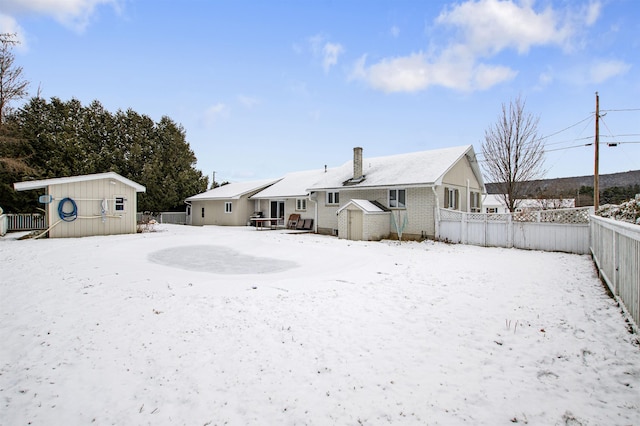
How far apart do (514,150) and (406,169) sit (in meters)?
6.85

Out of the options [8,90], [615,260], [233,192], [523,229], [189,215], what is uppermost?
[8,90]

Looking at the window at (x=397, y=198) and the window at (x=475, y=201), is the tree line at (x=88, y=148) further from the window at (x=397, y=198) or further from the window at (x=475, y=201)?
the window at (x=475, y=201)

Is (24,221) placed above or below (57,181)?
below

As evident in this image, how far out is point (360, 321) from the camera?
17.4 ft

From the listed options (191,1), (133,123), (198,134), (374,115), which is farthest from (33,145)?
(374,115)

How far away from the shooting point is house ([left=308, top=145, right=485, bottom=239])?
56.5 feet

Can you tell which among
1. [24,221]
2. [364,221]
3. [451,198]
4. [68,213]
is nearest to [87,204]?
[68,213]

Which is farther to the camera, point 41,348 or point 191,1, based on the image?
point 191,1

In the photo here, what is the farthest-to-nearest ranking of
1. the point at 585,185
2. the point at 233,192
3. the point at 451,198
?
the point at 585,185 → the point at 233,192 → the point at 451,198

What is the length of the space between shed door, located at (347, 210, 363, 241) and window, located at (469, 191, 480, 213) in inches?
345

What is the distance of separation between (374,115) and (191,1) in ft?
43.0

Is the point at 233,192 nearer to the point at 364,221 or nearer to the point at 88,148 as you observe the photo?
the point at 88,148

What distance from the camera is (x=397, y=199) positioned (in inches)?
727

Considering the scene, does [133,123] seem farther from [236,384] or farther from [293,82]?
[236,384]
